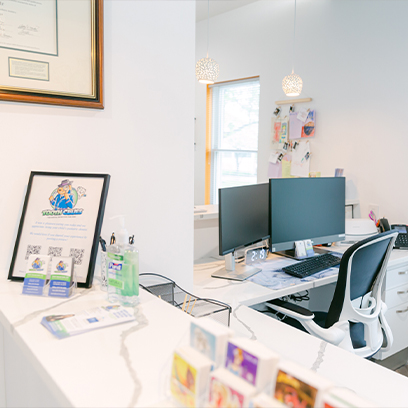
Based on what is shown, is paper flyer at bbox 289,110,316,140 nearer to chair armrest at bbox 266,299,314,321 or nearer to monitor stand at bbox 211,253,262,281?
monitor stand at bbox 211,253,262,281

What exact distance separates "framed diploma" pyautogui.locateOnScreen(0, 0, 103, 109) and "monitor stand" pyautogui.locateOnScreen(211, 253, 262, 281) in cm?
119

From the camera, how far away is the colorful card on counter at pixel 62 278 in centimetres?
106

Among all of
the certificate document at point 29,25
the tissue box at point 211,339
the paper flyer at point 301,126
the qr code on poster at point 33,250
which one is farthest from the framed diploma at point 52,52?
the paper flyer at point 301,126

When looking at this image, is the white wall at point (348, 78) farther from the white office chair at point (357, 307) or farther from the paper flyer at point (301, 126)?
the white office chair at point (357, 307)

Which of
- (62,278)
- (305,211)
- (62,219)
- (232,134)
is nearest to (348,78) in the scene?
(305,211)

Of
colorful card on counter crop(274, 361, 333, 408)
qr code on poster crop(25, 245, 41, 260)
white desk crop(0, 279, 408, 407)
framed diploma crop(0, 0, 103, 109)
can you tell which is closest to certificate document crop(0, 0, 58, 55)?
framed diploma crop(0, 0, 103, 109)

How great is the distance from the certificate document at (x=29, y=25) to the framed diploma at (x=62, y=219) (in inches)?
13.9

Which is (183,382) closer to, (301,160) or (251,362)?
(251,362)

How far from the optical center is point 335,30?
351cm

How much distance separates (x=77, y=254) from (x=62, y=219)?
0.11 m

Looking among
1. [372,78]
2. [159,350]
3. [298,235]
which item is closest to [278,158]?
[372,78]

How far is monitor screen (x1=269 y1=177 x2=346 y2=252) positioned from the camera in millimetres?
2348

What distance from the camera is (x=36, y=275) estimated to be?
107 cm

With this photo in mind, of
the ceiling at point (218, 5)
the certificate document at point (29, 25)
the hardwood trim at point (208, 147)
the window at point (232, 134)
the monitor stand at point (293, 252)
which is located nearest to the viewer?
the certificate document at point (29, 25)
